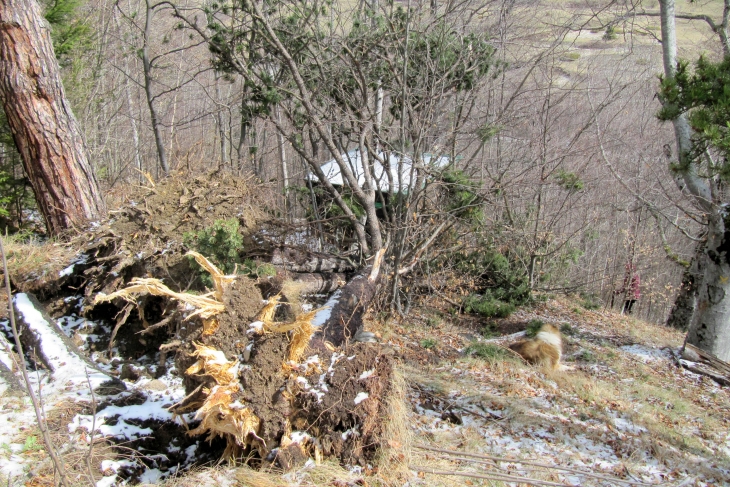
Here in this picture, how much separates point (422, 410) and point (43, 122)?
6.32 meters

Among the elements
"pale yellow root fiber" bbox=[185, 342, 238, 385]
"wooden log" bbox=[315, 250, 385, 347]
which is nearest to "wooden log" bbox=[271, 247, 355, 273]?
"wooden log" bbox=[315, 250, 385, 347]

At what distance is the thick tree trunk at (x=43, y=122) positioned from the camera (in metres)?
6.32

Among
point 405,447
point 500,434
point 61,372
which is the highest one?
point 61,372

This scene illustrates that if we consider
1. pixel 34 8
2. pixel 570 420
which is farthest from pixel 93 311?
pixel 570 420

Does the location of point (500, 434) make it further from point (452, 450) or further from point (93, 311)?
point (93, 311)

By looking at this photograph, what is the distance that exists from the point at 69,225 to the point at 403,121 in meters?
4.99

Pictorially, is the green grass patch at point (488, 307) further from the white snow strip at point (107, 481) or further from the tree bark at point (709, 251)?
the white snow strip at point (107, 481)

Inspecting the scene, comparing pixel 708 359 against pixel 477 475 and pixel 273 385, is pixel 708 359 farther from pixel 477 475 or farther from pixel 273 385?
pixel 273 385

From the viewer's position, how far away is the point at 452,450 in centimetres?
392

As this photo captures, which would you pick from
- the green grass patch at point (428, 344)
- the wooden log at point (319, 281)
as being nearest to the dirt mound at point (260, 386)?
the wooden log at point (319, 281)

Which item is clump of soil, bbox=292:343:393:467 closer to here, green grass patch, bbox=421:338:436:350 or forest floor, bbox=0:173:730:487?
forest floor, bbox=0:173:730:487

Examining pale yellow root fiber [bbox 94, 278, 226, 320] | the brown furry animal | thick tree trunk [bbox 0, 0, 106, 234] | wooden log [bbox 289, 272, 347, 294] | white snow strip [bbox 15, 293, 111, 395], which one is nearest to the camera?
pale yellow root fiber [bbox 94, 278, 226, 320]

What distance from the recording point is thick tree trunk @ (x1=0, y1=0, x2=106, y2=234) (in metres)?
6.32

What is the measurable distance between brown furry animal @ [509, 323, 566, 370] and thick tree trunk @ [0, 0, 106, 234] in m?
6.35
